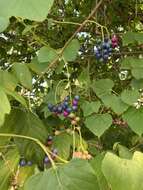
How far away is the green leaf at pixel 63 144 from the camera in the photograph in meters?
1.78

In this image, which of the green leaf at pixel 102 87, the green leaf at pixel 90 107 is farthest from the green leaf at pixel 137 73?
the green leaf at pixel 90 107

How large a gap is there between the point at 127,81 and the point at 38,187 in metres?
1.56

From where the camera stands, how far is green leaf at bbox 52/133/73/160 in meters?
1.78

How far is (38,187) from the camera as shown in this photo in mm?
1203

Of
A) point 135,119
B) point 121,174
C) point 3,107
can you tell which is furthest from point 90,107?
point 121,174

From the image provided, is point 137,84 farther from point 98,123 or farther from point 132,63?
point 98,123

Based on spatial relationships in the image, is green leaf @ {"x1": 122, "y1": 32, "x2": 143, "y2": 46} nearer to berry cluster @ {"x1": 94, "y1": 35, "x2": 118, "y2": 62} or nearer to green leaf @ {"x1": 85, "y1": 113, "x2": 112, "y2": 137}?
berry cluster @ {"x1": 94, "y1": 35, "x2": 118, "y2": 62}

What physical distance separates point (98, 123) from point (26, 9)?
3.39ft

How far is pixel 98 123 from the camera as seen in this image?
1920 millimetres

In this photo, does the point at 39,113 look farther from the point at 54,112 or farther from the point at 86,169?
the point at 86,169

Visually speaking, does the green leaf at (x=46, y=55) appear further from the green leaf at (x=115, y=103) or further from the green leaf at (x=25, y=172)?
the green leaf at (x=25, y=172)

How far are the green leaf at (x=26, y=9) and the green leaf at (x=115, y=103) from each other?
3.33 feet

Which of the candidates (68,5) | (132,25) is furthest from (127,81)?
(68,5)

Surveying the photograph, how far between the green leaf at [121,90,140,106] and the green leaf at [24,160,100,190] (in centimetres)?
74
